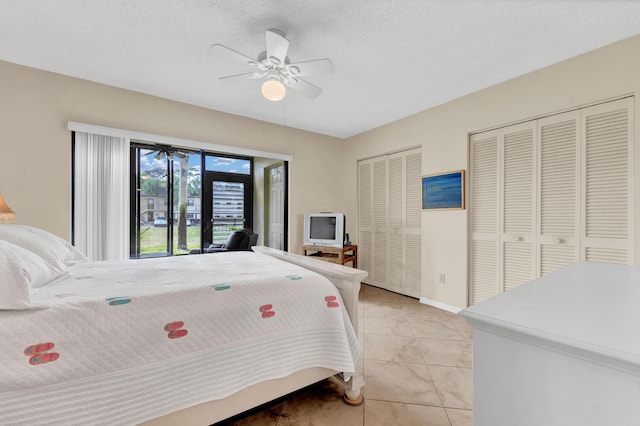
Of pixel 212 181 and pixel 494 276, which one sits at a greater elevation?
pixel 212 181

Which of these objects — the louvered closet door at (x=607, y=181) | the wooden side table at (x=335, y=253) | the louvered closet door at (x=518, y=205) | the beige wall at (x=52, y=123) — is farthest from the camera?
the wooden side table at (x=335, y=253)

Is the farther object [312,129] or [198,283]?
[312,129]

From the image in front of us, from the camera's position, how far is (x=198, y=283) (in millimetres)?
1362

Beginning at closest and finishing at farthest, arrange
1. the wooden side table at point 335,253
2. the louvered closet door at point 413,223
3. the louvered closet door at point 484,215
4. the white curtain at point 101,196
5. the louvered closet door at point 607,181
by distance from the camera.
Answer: the louvered closet door at point 607,181 → the white curtain at point 101,196 → the louvered closet door at point 484,215 → the louvered closet door at point 413,223 → the wooden side table at point 335,253

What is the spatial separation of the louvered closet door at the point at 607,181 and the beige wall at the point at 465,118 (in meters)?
0.07

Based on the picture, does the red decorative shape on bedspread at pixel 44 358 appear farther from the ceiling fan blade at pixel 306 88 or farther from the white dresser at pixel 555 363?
the ceiling fan blade at pixel 306 88

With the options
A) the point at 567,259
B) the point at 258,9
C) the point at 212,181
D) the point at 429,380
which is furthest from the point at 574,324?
the point at 212,181

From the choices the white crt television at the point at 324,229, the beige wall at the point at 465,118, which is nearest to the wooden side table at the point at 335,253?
the white crt television at the point at 324,229

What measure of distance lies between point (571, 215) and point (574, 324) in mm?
2376

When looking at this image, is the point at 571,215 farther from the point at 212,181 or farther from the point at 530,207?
the point at 212,181

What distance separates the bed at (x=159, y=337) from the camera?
931mm

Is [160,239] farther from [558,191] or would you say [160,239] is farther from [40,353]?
[558,191]

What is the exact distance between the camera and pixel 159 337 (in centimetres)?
110

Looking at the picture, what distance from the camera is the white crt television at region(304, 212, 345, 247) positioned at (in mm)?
3740
